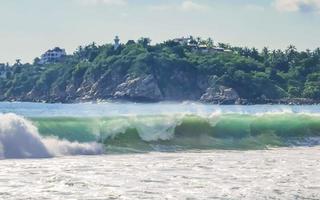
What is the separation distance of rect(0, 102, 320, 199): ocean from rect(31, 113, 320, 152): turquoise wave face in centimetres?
5

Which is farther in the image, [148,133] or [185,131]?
[185,131]

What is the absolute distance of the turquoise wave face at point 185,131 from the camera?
29438 mm

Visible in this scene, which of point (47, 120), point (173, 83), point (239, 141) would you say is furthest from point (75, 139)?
point (173, 83)

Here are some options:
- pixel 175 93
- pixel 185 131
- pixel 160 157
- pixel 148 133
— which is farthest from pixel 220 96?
pixel 160 157

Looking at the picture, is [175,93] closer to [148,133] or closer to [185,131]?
[185,131]

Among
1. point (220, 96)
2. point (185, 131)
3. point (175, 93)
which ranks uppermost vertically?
point (175, 93)

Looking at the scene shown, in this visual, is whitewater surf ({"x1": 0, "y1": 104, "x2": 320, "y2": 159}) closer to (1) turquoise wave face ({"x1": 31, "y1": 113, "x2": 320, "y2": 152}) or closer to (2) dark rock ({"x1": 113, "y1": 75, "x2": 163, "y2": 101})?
(1) turquoise wave face ({"x1": 31, "y1": 113, "x2": 320, "y2": 152})

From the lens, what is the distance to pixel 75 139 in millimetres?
28453

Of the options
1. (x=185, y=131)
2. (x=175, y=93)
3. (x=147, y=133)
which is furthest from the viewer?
(x=175, y=93)

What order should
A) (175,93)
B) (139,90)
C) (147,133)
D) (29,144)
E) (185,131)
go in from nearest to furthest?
(29,144) → (147,133) → (185,131) → (139,90) → (175,93)

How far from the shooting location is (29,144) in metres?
25.3

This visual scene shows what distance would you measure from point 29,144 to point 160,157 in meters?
4.33

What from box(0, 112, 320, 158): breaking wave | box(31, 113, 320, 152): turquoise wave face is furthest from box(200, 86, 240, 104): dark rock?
box(31, 113, 320, 152): turquoise wave face

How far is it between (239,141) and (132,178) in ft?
54.3
